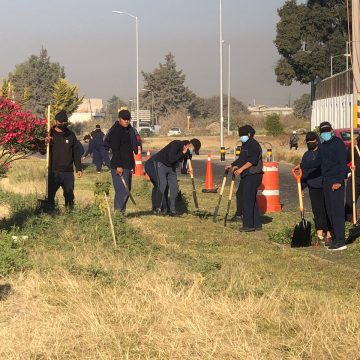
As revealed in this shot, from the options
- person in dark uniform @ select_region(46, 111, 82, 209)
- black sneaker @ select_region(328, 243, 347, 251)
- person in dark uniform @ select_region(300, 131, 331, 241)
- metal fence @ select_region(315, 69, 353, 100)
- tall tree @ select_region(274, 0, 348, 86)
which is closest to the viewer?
black sneaker @ select_region(328, 243, 347, 251)

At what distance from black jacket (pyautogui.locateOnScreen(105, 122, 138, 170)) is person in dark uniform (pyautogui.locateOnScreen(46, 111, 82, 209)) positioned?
62cm

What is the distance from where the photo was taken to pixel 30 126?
10.4m

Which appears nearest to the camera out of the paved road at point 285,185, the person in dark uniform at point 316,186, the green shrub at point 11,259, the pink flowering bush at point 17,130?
the green shrub at point 11,259

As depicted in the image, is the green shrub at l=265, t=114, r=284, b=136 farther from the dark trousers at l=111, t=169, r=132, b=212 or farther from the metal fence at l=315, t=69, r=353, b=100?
the dark trousers at l=111, t=169, r=132, b=212

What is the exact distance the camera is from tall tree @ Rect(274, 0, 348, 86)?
67.9m

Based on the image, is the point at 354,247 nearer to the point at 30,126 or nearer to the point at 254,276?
the point at 254,276

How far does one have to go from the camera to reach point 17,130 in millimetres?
10125

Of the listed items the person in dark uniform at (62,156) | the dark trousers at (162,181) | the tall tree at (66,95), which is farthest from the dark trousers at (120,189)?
the tall tree at (66,95)

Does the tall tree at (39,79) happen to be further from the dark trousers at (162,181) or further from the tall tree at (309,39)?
the dark trousers at (162,181)

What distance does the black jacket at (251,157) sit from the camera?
12.8m

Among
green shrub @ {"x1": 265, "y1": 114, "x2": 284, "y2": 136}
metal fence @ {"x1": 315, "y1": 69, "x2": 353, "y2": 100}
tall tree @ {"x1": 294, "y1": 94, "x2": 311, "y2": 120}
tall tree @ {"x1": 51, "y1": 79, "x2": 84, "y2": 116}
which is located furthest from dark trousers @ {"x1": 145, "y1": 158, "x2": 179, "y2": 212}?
tall tree @ {"x1": 294, "y1": 94, "x2": 311, "y2": 120}

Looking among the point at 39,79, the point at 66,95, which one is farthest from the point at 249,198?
the point at 39,79

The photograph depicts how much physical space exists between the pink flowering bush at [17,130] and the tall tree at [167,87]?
12039 cm

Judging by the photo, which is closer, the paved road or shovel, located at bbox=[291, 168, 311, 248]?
shovel, located at bbox=[291, 168, 311, 248]
